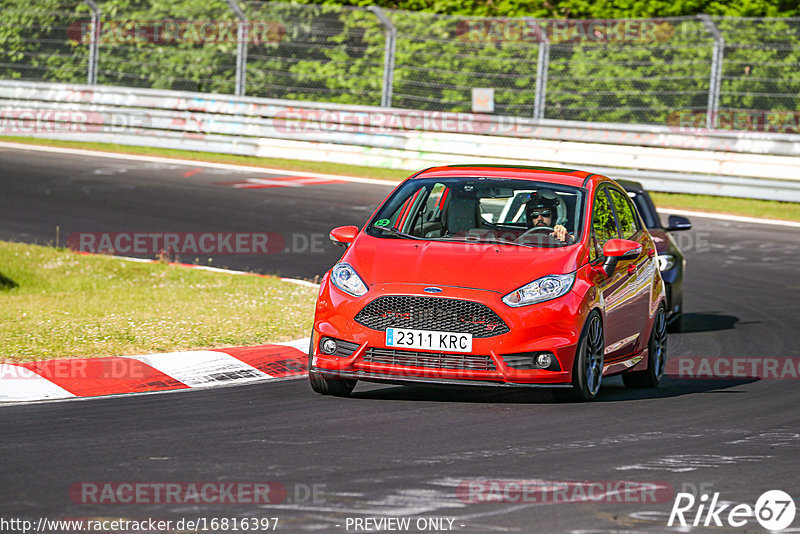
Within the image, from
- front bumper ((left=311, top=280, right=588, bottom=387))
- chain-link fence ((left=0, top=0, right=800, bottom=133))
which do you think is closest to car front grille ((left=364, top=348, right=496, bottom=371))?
front bumper ((left=311, top=280, right=588, bottom=387))

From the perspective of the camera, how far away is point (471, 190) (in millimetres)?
9547

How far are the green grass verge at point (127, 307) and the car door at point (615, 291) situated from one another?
2807mm

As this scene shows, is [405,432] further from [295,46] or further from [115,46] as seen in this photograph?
[115,46]

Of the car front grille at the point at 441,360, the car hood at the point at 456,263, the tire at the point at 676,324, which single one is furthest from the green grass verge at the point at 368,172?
the car front grille at the point at 441,360

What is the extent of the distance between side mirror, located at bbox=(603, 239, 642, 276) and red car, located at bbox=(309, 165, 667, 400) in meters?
0.01

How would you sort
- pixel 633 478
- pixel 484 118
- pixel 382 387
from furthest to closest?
pixel 484 118 → pixel 382 387 → pixel 633 478

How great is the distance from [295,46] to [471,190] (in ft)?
55.8

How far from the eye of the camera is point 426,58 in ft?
81.4

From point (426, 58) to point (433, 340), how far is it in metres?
17.1

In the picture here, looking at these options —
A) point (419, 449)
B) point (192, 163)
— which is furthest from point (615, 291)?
point (192, 163)

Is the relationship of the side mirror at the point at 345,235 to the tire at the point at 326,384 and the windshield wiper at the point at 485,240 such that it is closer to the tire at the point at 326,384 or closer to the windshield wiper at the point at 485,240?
the windshield wiper at the point at 485,240

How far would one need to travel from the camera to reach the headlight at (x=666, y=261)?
515 inches

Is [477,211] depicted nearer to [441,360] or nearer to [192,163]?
[441,360]

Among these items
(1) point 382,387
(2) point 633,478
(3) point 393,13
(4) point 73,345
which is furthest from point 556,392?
(3) point 393,13
